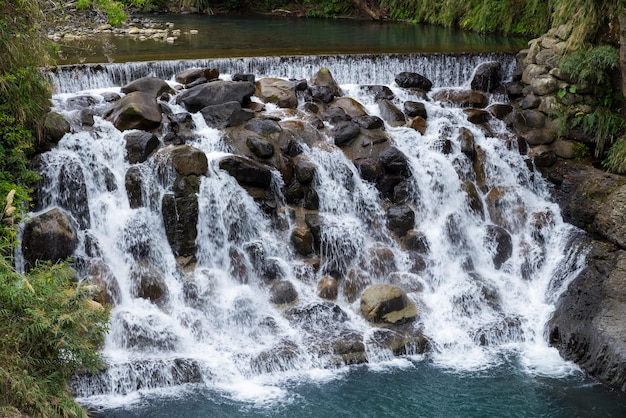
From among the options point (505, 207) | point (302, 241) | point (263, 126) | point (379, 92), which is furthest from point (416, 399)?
point (379, 92)

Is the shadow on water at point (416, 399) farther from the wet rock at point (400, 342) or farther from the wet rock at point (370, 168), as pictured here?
the wet rock at point (370, 168)

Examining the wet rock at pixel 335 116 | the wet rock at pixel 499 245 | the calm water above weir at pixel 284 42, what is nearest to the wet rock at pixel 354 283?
the wet rock at pixel 499 245

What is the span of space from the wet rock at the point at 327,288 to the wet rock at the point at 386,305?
1.53 ft

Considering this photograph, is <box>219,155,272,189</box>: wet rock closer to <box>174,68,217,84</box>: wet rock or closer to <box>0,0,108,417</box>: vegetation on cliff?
<box>174,68,217,84</box>: wet rock

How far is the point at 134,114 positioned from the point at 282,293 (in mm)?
3931

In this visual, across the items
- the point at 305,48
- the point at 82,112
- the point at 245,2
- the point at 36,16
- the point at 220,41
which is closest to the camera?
the point at 36,16

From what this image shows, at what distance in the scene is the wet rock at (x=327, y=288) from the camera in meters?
10.1

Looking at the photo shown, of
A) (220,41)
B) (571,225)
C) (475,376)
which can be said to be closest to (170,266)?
(475,376)

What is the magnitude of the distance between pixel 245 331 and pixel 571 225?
5.98 metres

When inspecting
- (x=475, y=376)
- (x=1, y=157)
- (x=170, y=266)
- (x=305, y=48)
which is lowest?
(x=475, y=376)

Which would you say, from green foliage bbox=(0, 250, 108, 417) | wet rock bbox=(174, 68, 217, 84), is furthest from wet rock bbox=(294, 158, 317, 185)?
green foliage bbox=(0, 250, 108, 417)

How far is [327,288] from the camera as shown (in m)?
10.1

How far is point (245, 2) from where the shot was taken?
3009cm

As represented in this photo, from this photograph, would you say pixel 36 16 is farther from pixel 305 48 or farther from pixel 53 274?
pixel 305 48
